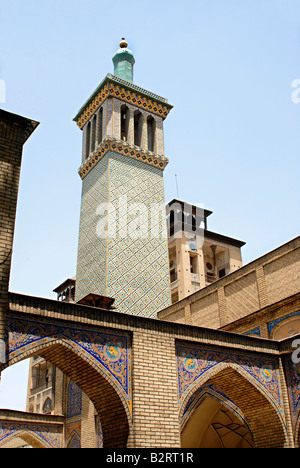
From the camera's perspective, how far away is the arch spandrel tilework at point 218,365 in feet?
21.0

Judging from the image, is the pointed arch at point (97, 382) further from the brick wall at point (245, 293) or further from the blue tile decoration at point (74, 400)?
the blue tile decoration at point (74, 400)

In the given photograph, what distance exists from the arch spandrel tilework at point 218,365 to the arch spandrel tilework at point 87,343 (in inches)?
33.2

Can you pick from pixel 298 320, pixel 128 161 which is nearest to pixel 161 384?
pixel 298 320

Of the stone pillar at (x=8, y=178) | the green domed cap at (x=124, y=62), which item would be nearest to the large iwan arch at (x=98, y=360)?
the stone pillar at (x=8, y=178)

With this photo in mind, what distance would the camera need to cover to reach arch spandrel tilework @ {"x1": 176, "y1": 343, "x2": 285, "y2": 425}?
6415 millimetres

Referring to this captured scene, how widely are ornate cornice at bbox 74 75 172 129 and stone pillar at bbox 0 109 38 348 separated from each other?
8.45 m

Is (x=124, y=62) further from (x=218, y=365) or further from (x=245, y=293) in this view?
(x=218, y=365)

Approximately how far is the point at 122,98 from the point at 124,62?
1854 millimetres

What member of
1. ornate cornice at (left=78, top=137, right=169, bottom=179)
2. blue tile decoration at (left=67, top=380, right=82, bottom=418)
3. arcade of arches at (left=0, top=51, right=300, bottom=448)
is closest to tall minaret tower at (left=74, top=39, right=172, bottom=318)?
ornate cornice at (left=78, top=137, right=169, bottom=179)

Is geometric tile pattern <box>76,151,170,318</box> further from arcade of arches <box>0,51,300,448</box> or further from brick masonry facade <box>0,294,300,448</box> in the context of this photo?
brick masonry facade <box>0,294,300,448</box>

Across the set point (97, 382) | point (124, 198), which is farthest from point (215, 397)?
point (124, 198)

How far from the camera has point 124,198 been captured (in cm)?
1272

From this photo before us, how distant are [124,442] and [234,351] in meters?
2.18

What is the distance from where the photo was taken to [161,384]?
240 inches
